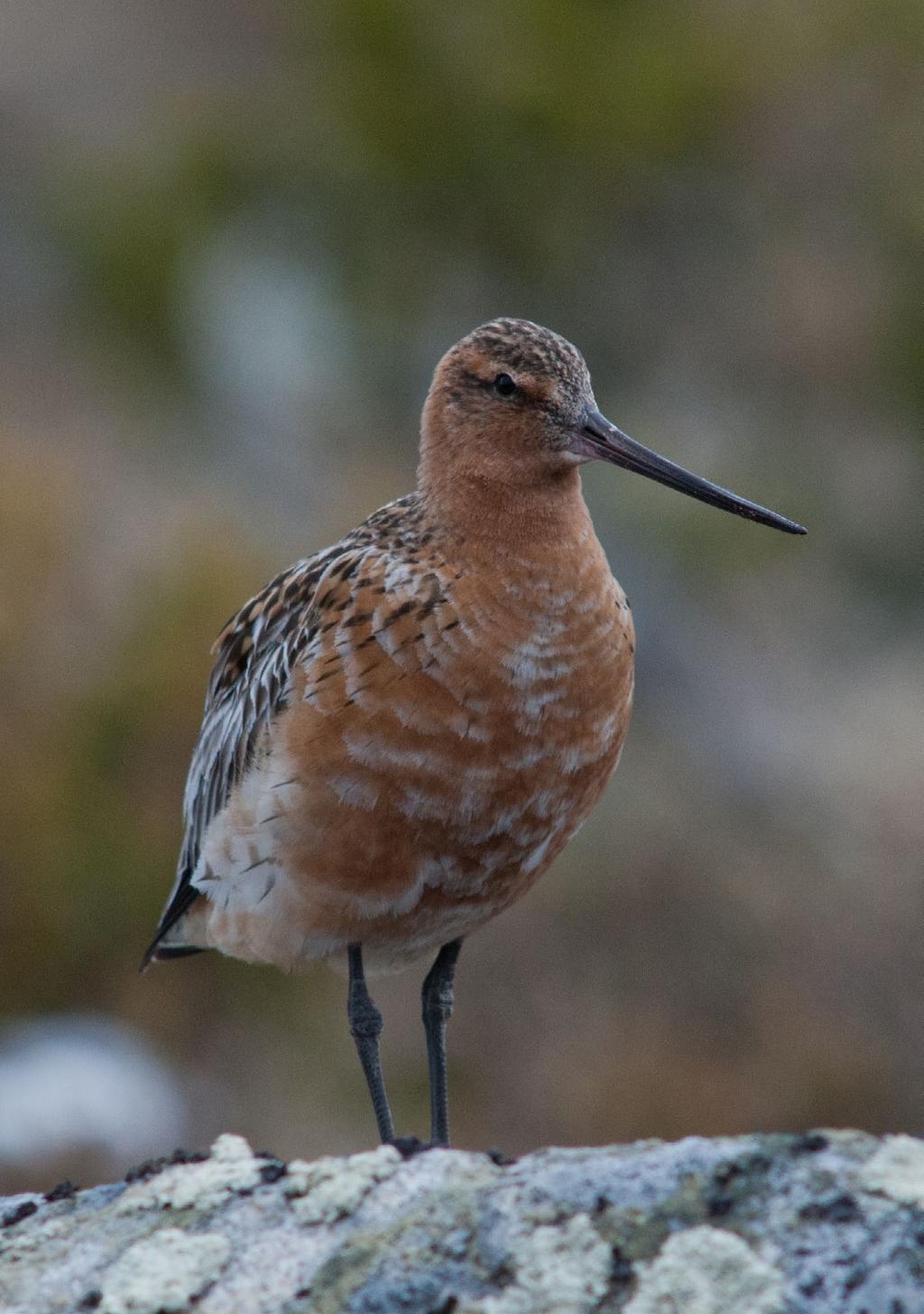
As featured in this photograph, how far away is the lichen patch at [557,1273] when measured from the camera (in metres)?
2.81

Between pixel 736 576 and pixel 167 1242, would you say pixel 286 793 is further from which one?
pixel 736 576

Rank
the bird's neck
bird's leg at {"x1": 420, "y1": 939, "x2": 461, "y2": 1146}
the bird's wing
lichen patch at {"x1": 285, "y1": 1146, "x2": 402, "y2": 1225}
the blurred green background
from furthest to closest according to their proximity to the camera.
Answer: the blurred green background, bird's leg at {"x1": 420, "y1": 939, "x2": 461, "y2": 1146}, the bird's wing, the bird's neck, lichen patch at {"x1": 285, "y1": 1146, "x2": 402, "y2": 1225}

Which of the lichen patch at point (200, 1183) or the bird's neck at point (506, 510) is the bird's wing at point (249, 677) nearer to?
the bird's neck at point (506, 510)

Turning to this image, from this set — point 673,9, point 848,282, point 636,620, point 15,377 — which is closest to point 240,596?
point 636,620

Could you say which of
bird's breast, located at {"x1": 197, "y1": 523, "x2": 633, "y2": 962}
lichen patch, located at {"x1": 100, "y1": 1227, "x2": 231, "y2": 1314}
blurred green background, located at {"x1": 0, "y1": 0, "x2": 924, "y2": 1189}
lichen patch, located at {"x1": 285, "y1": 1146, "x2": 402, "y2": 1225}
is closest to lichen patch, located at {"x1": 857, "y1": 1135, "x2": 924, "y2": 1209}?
lichen patch, located at {"x1": 285, "y1": 1146, "x2": 402, "y2": 1225}

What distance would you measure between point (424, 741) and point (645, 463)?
107 centimetres

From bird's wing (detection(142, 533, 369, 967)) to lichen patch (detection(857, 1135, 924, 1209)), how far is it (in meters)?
2.37

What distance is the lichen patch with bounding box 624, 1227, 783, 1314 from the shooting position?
273cm

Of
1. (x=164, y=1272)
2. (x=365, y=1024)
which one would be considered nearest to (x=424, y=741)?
(x=365, y=1024)

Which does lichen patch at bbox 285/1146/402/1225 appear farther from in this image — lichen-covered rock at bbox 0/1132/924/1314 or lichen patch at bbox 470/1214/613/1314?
lichen patch at bbox 470/1214/613/1314

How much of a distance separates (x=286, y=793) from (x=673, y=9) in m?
14.5

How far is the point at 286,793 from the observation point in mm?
4777

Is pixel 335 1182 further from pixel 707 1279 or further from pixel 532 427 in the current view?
pixel 532 427

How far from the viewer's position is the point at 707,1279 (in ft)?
9.09
